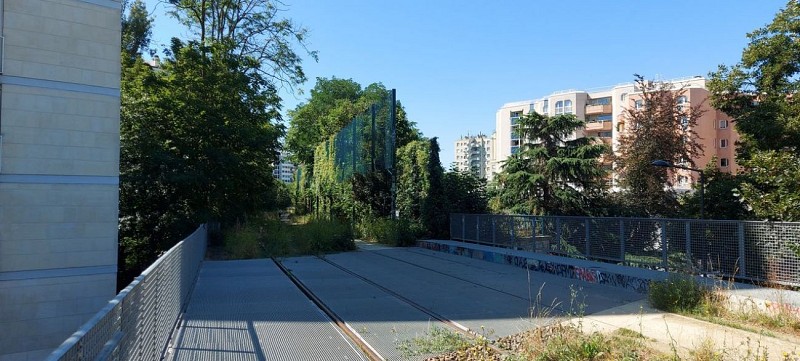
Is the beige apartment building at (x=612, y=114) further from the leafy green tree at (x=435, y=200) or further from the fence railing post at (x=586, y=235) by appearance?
the fence railing post at (x=586, y=235)

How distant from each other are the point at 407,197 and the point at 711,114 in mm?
61648

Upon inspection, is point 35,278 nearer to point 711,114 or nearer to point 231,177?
point 231,177

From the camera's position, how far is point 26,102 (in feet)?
38.9

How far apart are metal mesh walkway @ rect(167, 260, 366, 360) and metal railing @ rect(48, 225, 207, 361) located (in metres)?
0.40

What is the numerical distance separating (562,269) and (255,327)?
7964 millimetres

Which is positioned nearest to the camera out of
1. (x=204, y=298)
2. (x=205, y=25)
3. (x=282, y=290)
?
(x=204, y=298)

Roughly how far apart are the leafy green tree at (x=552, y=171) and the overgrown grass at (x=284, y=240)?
968 centimetres

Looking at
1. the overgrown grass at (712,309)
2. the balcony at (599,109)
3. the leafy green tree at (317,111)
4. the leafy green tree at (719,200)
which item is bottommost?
the overgrown grass at (712,309)

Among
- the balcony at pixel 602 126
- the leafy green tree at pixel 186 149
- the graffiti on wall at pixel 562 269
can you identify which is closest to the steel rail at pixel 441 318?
the graffiti on wall at pixel 562 269

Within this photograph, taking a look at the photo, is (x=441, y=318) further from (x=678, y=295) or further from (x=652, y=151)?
(x=652, y=151)

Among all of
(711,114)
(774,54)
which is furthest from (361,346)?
(711,114)

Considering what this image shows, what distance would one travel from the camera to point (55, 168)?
479 inches

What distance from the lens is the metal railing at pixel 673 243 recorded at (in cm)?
967

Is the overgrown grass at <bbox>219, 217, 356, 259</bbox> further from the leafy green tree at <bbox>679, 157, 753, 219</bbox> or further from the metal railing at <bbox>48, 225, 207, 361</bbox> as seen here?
the leafy green tree at <bbox>679, 157, 753, 219</bbox>
